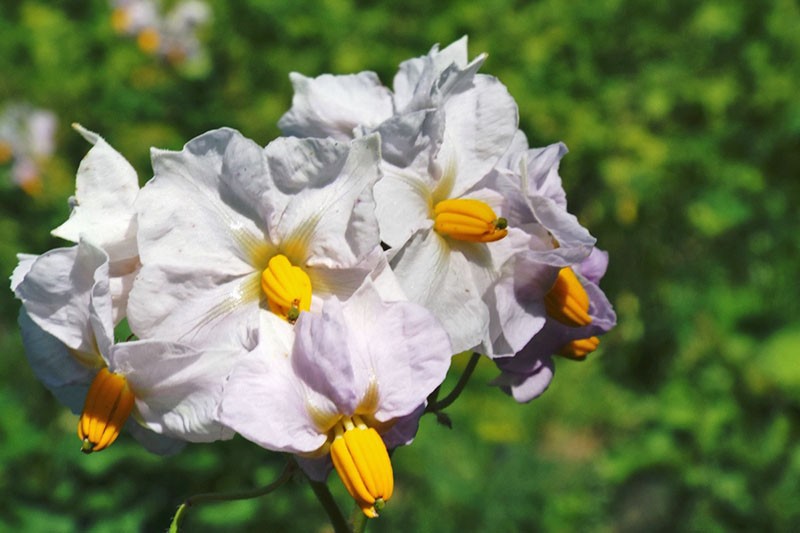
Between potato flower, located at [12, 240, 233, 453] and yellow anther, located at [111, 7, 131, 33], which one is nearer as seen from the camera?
potato flower, located at [12, 240, 233, 453]

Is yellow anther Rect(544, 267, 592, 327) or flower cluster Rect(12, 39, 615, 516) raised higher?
flower cluster Rect(12, 39, 615, 516)

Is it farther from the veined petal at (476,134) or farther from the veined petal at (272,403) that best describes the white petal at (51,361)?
the veined petal at (476,134)

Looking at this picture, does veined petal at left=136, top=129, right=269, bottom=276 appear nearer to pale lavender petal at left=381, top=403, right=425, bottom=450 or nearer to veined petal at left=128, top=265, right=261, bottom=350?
veined petal at left=128, top=265, right=261, bottom=350

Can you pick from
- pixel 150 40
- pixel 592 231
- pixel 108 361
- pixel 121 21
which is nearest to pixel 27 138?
pixel 150 40

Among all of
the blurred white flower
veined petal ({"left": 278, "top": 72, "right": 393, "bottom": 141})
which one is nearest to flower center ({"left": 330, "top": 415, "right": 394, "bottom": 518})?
veined petal ({"left": 278, "top": 72, "right": 393, "bottom": 141})

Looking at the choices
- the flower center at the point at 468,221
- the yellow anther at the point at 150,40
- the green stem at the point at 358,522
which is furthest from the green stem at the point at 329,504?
the yellow anther at the point at 150,40

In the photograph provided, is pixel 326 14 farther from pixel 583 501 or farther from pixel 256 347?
pixel 256 347

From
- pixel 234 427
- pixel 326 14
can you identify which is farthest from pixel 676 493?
pixel 326 14
